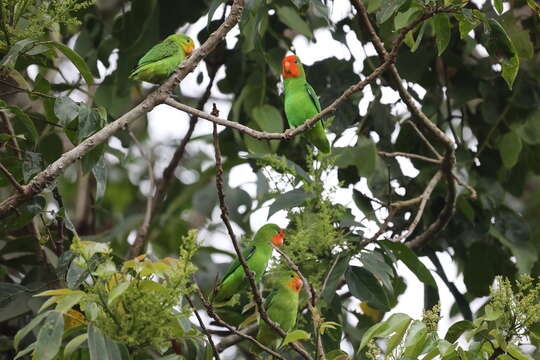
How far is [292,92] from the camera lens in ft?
12.8

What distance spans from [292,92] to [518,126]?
1265mm

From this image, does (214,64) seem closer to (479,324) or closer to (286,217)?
(286,217)

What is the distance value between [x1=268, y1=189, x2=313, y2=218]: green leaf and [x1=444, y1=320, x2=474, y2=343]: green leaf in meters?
0.99

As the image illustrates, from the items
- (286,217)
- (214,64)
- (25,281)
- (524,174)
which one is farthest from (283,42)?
(25,281)

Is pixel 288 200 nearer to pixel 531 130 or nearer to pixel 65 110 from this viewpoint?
pixel 65 110

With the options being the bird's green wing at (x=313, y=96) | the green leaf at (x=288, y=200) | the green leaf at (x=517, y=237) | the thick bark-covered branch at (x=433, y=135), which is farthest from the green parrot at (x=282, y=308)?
the green leaf at (x=517, y=237)

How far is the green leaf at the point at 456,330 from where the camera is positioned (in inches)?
105

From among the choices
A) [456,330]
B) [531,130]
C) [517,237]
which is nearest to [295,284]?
[456,330]

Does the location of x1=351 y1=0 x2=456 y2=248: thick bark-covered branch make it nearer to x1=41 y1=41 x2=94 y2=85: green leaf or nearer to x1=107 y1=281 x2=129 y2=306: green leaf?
x1=41 y1=41 x2=94 y2=85: green leaf

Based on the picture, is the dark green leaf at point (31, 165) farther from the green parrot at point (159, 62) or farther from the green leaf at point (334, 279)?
the green leaf at point (334, 279)

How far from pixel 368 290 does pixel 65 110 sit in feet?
4.83

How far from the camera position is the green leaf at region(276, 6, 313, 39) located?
161 inches

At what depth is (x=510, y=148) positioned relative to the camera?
428 centimetres

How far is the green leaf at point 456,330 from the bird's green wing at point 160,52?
187cm
